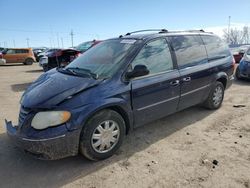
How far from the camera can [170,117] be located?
5.17 m

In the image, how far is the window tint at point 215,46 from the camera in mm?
5174

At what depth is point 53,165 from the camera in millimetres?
3451

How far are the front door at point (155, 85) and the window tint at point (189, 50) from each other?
241mm

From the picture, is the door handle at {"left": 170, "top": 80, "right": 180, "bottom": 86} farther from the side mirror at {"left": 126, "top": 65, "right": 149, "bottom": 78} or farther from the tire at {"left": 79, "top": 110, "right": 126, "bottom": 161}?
the tire at {"left": 79, "top": 110, "right": 126, "bottom": 161}

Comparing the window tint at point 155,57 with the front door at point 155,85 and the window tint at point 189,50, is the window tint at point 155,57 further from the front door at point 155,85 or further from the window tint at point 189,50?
the window tint at point 189,50

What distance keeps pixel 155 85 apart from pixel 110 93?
A: 0.87 metres

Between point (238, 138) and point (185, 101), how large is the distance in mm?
1079

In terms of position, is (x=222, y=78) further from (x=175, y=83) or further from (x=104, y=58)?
(x=104, y=58)

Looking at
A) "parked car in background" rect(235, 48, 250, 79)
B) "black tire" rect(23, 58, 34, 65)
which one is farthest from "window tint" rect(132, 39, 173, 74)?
"black tire" rect(23, 58, 34, 65)

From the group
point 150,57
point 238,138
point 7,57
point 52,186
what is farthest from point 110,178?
point 7,57

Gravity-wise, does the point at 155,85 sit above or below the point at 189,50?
below

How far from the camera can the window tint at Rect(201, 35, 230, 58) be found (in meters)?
5.17

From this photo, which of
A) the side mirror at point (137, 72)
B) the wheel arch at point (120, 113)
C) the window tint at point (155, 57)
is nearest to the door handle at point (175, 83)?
the window tint at point (155, 57)

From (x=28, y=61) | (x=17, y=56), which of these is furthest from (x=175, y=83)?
(x=17, y=56)
